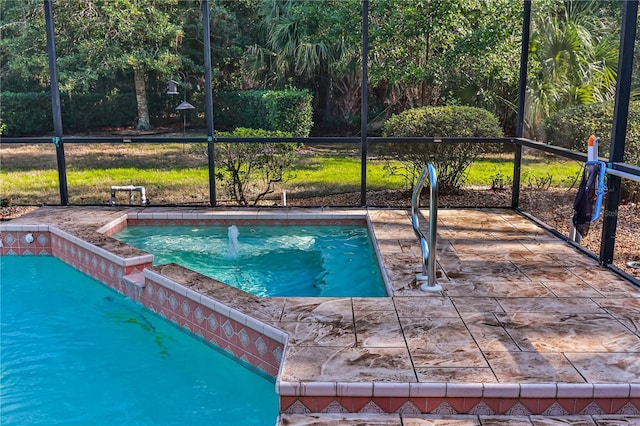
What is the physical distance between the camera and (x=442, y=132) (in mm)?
6887

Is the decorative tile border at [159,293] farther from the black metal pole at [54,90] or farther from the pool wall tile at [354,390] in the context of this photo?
the black metal pole at [54,90]

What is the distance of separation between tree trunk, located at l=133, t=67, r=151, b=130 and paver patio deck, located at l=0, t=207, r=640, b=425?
418 inches

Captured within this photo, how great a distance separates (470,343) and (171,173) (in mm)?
8513

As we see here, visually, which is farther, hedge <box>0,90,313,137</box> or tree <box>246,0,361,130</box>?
hedge <box>0,90,313,137</box>

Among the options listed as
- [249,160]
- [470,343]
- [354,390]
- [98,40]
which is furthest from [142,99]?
[354,390]

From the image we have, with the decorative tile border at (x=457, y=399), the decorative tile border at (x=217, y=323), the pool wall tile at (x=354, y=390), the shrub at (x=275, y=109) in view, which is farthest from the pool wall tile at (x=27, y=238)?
the shrub at (x=275, y=109)

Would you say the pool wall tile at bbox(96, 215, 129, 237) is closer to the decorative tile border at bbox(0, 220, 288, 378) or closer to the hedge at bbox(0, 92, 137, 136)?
the decorative tile border at bbox(0, 220, 288, 378)

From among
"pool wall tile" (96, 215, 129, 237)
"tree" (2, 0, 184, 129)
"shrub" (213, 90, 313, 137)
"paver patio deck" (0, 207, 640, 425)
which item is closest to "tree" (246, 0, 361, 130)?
"shrub" (213, 90, 313, 137)

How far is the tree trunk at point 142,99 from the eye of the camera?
13917 mm

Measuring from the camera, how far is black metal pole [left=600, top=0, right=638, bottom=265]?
3949mm

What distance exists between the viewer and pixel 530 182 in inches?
308

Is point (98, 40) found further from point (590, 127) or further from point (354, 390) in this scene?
point (354, 390)

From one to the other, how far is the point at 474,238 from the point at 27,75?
38.8ft

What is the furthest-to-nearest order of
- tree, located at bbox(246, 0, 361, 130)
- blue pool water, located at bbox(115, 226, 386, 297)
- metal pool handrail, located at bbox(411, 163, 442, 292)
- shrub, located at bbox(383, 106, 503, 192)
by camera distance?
tree, located at bbox(246, 0, 361, 130)
shrub, located at bbox(383, 106, 503, 192)
blue pool water, located at bbox(115, 226, 386, 297)
metal pool handrail, located at bbox(411, 163, 442, 292)
